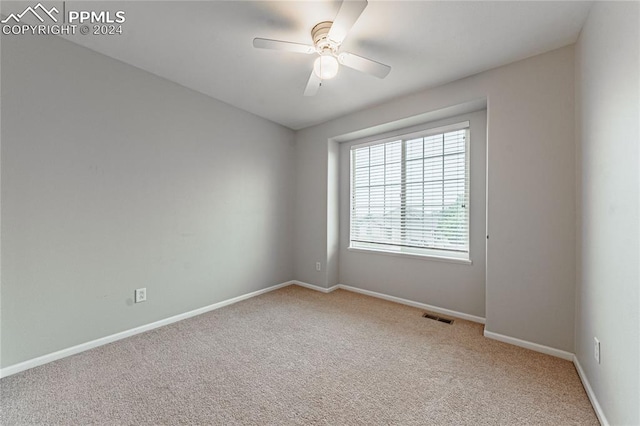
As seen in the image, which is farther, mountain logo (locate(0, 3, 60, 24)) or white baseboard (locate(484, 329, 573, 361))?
white baseboard (locate(484, 329, 573, 361))

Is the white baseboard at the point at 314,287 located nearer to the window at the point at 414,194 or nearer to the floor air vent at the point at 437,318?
the window at the point at 414,194

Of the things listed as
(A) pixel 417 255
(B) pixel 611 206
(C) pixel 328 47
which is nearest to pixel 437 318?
(A) pixel 417 255

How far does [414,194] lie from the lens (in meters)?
3.34

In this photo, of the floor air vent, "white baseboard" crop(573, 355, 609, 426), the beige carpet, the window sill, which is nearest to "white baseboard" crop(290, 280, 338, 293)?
the window sill

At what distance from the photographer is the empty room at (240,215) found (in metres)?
1.54

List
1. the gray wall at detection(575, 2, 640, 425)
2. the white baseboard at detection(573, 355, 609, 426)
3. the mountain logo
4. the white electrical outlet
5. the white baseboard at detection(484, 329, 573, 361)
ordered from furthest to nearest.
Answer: the white electrical outlet < the white baseboard at detection(484, 329, 573, 361) < the mountain logo < the white baseboard at detection(573, 355, 609, 426) < the gray wall at detection(575, 2, 640, 425)

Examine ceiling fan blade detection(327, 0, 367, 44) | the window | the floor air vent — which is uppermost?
ceiling fan blade detection(327, 0, 367, 44)

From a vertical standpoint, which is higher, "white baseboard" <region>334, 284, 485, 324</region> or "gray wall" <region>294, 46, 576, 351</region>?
"gray wall" <region>294, 46, 576, 351</region>

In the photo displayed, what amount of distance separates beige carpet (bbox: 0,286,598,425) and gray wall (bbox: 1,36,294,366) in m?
0.37

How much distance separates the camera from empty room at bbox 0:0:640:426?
1.54 m

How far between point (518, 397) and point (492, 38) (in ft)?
8.28

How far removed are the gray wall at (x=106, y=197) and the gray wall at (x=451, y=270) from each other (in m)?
1.78

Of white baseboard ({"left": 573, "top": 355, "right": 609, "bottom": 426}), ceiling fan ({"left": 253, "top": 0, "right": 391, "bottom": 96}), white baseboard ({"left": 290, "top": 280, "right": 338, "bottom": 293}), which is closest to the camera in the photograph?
white baseboard ({"left": 573, "top": 355, "right": 609, "bottom": 426})

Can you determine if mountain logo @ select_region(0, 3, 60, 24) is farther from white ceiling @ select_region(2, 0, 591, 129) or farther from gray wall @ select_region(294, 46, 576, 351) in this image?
gray wall @ select_region(294, 46, 576, 351)
